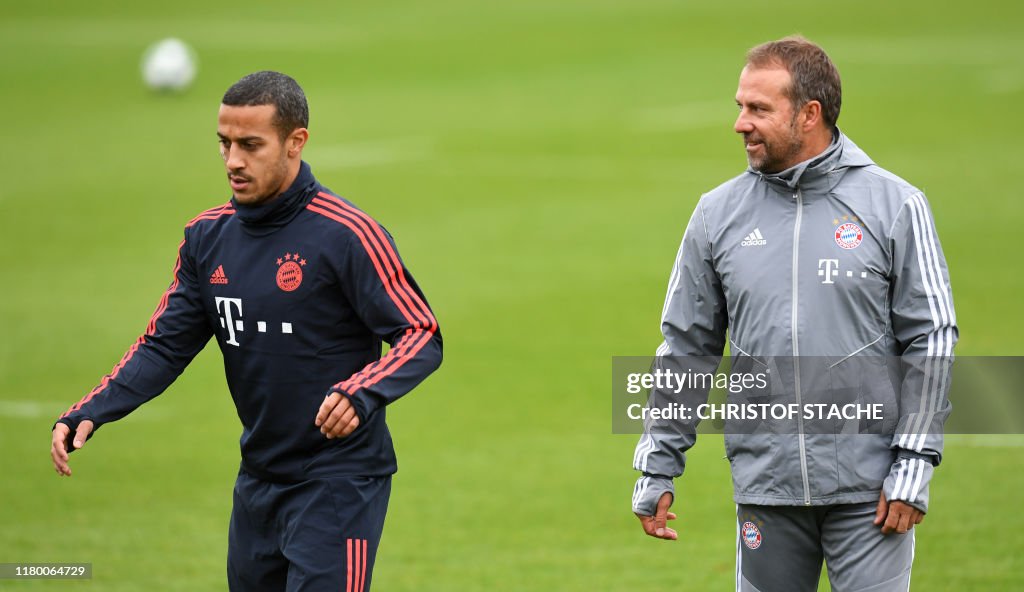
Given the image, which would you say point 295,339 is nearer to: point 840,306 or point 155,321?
point 155,321

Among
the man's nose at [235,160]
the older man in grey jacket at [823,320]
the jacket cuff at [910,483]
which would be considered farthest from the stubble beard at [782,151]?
the man's nose at [235,160]

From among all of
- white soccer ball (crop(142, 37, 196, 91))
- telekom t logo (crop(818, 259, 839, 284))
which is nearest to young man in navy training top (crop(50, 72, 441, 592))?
telekom t logo (crop(818, 259, 839, 284))

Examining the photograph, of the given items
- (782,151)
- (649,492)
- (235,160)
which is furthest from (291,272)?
(782,151)

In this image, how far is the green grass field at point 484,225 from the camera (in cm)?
946

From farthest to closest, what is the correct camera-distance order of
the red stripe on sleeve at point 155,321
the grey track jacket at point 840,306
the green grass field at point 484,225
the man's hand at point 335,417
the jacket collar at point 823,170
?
the green grass field at point 484,225 → the red stripe on sleeve at point 155,321 → the jacket collar at point 823,170 → the grey track jacket at point 840,306 → the man's hand at point 335,417

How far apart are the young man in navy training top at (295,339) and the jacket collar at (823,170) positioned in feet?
4.30

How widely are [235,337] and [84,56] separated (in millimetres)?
25344

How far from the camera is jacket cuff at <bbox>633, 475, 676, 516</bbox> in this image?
17.9 ft

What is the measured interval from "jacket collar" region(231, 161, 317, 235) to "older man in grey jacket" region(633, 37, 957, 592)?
1402 millimetres

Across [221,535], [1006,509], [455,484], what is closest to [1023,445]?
[1006,509]

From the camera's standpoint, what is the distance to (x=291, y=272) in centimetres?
546

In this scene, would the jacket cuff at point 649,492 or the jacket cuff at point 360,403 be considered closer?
the jacket cuff at point 360,403

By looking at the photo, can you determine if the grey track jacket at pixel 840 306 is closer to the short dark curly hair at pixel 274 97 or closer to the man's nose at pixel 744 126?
the man's nose at pixel 744 126

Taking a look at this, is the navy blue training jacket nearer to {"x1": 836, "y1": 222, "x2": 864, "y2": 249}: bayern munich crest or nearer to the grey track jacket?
the grey track jacket
